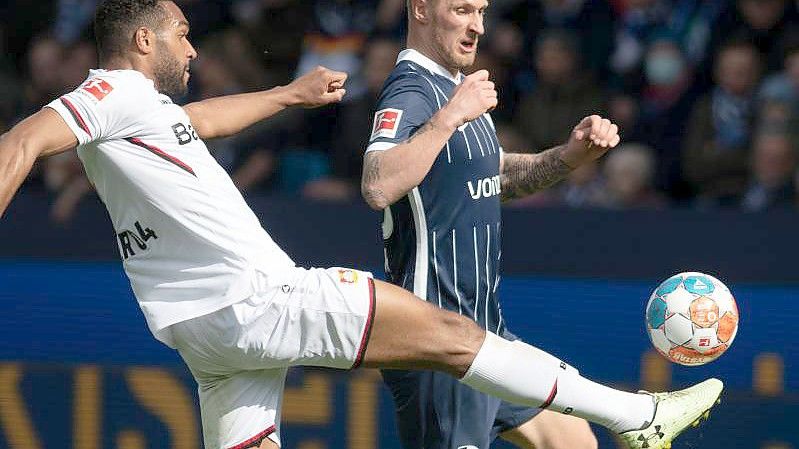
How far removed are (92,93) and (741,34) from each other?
5556 mm

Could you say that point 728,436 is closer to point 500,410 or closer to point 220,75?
point 500,410

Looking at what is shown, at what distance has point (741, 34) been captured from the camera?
30.8ft

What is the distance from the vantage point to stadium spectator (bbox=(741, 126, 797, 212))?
873 cm

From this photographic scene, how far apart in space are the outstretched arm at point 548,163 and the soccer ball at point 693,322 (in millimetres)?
636

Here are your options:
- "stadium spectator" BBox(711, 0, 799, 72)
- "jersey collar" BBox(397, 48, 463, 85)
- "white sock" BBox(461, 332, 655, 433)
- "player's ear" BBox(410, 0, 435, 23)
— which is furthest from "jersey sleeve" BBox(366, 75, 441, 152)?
"stadium spectator" BBox(711, 0, 799, 72)

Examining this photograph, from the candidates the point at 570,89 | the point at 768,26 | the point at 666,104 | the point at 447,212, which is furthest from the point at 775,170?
the point at 447,212

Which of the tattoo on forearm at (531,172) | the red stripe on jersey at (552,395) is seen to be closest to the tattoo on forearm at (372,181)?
the red stripe on jersey at (552,395)

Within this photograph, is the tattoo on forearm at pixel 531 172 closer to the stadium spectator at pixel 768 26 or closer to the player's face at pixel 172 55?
the player's face at pixel 172 55

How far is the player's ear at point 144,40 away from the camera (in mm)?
5312

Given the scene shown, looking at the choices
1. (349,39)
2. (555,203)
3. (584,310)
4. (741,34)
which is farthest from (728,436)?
(349,39)

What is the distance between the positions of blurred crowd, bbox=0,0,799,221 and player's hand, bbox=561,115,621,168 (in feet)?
10.1

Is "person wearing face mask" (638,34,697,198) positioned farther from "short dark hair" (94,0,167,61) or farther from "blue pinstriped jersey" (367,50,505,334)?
"short dark hair" (94,0,167,61)

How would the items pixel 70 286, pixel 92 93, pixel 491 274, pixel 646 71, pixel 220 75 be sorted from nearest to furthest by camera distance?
pixel 92 93 < pixel 491 274 < pixel 70 286 < pixel 646 71 < pixel 220 75

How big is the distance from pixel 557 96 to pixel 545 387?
473cm
